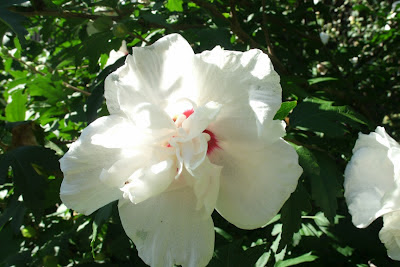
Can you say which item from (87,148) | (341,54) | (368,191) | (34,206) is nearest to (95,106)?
(34,206)

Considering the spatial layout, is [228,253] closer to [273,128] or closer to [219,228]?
[219,228]

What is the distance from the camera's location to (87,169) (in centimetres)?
85

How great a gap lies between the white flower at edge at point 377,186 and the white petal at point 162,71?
1.80 feet

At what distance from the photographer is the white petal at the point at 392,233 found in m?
0.95

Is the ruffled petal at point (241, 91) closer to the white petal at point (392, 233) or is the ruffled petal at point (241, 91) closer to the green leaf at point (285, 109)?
the green leaf at point (285, 109)

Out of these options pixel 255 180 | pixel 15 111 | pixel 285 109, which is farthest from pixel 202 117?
pixel 15 111

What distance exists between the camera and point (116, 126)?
836 mm

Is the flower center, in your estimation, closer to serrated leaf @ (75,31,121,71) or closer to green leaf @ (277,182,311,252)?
green leaf @ (277,182,311,252)

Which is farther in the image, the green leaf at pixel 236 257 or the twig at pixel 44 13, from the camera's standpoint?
the twig at pixel 44 13

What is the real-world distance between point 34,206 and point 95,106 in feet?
1.39

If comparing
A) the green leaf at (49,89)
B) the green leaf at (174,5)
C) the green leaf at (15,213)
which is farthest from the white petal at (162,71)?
the green leaf at (49,89)

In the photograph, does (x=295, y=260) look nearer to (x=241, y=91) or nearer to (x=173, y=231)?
(x=173, y=231)

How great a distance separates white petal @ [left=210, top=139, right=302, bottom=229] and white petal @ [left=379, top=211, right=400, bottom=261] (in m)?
0.36

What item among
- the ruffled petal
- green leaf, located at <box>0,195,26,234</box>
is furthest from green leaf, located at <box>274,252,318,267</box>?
green leaf, located at <box>0,195,26,234</box>
